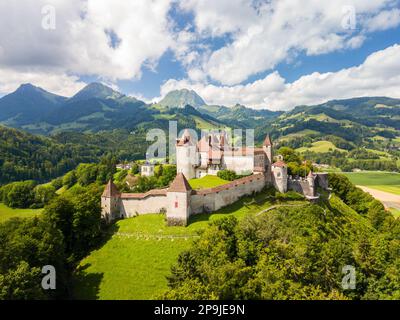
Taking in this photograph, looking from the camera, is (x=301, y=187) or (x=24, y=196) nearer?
(x=301, y=187)

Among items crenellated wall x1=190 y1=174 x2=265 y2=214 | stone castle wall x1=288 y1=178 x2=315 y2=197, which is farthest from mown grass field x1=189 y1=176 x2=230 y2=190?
stone castle wall x1=288 y1=178 x2=315 y2=197

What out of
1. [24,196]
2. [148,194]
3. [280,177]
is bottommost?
[24,196]

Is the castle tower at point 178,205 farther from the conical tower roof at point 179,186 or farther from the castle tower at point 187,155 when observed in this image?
the castle tower at point 187,155

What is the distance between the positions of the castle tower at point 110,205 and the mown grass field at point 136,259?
95.1 inches

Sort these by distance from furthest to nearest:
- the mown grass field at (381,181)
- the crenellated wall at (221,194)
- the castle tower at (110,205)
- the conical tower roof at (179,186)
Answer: the mown grass field at (381,181), the castle tower at (110,205), the crenellated wall at (221,194), the conical tower roof at (179,186)

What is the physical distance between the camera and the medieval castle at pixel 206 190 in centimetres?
4625

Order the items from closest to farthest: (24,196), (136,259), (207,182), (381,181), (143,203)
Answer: (136,259), (143,203), (207,182), (24,196), (381,181)

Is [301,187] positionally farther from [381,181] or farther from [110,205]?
[381,181]

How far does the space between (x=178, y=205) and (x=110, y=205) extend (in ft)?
A: 46.6

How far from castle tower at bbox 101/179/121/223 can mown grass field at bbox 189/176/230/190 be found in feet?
51.0

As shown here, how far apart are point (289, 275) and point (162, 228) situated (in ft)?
68.7

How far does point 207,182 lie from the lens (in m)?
58.8

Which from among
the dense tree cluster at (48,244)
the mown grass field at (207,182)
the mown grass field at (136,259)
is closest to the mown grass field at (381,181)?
the mown grass field at (207,182)

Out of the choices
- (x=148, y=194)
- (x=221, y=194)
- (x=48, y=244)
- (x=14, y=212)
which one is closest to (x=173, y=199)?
(x=148, y=194)
